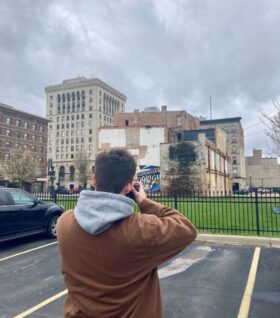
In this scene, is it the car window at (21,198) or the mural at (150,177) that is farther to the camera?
the mural at (150,177)

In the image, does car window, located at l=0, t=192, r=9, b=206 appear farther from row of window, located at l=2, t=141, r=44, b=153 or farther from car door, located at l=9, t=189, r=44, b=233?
row of window, located at l=2, t=141, r=44, b=153

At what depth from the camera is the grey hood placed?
1.61 m

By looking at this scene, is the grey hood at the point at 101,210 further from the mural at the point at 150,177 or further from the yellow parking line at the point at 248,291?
the mural at the point at 150,177

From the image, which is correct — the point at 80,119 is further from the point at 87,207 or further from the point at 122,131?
the point at 87,207

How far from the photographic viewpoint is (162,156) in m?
45.7

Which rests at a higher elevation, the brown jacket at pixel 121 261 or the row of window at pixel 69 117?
the row of window at pixel 69 117

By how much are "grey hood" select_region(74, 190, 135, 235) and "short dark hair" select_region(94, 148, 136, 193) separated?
0.08m

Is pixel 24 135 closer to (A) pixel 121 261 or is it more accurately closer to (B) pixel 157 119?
(B) pixel 157 119

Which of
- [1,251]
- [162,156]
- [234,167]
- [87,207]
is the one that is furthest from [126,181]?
[234,167]

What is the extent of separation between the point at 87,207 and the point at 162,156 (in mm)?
44172

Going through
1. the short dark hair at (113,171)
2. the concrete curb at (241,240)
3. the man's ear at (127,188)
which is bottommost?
the concrete curb at (241,240)

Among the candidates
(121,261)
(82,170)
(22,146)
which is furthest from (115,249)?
(22,146)

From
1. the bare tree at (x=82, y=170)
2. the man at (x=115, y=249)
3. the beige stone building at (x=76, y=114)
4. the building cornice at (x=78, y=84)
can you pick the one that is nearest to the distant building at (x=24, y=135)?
the bare tree at (x=82, y=170)

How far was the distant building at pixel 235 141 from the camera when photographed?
93.2 m
